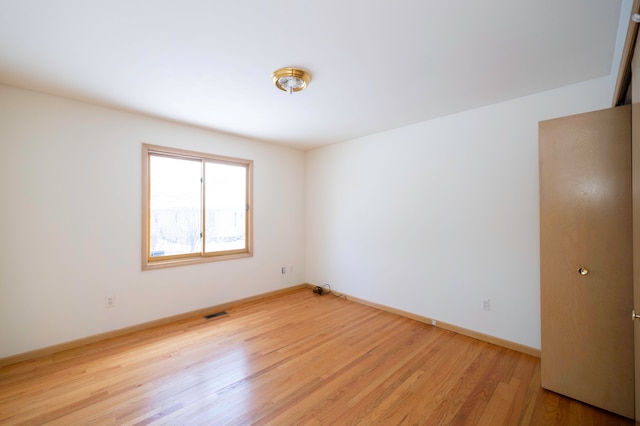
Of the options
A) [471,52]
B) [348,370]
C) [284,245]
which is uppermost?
[471,52]

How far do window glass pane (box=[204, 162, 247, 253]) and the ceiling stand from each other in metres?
1.15

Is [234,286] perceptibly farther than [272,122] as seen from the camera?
Yes

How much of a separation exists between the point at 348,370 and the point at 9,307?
304 centimetres

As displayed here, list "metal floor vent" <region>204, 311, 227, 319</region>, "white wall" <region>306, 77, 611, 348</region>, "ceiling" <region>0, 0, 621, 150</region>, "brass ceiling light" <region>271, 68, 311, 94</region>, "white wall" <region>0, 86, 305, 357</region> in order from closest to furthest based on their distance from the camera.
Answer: "ceiling" <region>0, 0, 621, 150</region> < "brass ceiling light" <region>271, 68, 311, 94</region> < "white wall" <region>0, 86, 305, 357</region> < "white wall" <region>306, 77, 611, 348</region> < "metal floor vent" <region>204, 311, 227, 319</region>

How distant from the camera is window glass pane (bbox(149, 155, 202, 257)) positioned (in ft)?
10.8

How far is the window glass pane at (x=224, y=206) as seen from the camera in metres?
3.79

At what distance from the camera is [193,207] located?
3641 mm

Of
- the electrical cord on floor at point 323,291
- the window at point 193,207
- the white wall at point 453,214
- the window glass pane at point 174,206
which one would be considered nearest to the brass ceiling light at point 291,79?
the white wall at point 453,214

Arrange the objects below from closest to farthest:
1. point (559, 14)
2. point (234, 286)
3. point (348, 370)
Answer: point (559, 14) < point (348, 370) < point (234, 286)

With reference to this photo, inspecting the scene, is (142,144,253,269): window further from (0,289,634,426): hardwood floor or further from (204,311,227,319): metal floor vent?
(0,289,634,426): hardwood floor

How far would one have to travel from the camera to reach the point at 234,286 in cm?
390

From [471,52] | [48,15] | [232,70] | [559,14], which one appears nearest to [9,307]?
[48,15]

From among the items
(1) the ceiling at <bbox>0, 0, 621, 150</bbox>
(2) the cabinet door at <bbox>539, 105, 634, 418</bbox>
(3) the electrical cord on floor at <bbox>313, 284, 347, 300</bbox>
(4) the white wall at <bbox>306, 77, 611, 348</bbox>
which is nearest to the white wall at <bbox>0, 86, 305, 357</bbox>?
(1) the ceiling at <bbox>0, 0, 621, 150</bbox>

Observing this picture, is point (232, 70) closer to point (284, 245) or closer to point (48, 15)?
point (48, 15)
